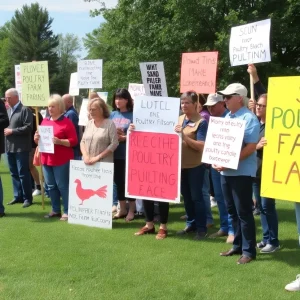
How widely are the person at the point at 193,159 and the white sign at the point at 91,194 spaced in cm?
102

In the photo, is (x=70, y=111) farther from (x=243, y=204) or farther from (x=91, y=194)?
(x=243, y=204)

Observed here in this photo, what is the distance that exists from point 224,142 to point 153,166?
1546mm

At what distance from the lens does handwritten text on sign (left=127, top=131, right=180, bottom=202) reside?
7004 millimetres

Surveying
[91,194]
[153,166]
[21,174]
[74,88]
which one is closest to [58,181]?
[91,194]

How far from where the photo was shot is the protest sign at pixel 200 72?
7.99m

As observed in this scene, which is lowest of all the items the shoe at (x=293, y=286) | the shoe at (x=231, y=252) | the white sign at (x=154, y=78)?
the shoe at (x=231, y=252)

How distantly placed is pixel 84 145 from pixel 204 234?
6.89ft

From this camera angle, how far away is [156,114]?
7012mm

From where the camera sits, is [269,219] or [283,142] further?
[269,219]

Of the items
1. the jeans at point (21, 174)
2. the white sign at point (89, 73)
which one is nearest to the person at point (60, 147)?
the jeans at point (21, 174)

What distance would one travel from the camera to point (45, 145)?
8.30m

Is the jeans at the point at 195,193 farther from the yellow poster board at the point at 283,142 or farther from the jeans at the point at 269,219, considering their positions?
the yellow poster board at the point at 283,142

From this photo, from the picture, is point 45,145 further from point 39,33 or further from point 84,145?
point 39,33

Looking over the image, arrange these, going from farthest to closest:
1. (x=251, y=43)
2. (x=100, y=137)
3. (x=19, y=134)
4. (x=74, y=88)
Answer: (x=74, y=88) → (x=19, y=134) → (x=100, y=137) → (x=251, y=43)
